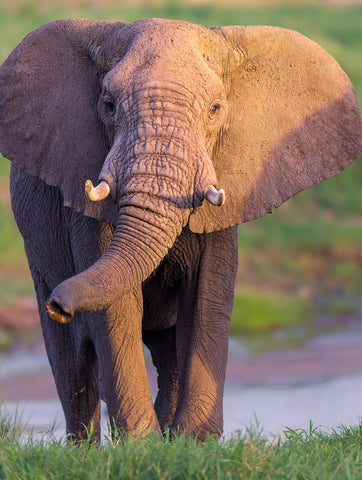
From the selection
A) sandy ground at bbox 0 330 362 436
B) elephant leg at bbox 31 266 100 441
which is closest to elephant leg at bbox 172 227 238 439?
elephant leg at bbox 31 266 100 441

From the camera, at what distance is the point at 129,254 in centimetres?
377

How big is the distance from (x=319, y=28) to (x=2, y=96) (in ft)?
63.2

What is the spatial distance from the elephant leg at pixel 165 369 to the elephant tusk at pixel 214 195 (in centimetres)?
164

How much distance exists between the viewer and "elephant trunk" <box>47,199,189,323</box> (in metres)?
3.56

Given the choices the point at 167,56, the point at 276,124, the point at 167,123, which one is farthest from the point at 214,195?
the point at 276,124

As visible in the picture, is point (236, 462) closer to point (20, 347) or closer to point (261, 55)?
point (261, 55)

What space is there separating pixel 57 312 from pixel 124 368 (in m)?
1.00

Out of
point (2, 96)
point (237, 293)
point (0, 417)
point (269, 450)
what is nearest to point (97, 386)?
point (0, 417)

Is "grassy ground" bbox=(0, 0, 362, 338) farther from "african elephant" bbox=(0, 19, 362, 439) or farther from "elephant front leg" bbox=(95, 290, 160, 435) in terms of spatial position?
"elephant front leg" bbox=(95, 290, 160, 435)

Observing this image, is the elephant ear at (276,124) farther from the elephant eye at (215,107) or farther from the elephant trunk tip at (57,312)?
the elephant trunk tip at (57,312)

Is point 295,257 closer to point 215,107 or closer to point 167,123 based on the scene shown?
point 215,107

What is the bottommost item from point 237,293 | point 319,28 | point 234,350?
point 234,350

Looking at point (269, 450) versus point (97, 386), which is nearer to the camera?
point (269, 450)

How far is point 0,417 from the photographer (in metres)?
4.69
